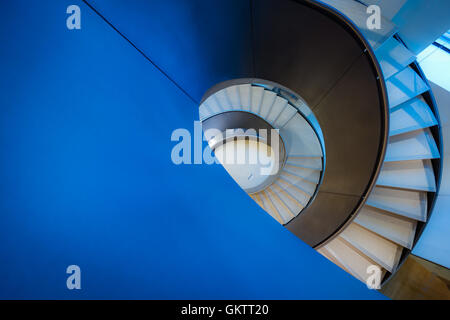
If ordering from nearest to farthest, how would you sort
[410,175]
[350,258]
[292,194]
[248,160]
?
[410,175]
[350,258]
[292,194]
[248,160]

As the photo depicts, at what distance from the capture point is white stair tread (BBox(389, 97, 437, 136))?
9.05ft

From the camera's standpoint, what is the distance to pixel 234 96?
5.21 m

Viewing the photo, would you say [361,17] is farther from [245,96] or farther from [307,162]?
[307,162]

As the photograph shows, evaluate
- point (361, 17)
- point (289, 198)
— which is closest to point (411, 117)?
point (361, 17)

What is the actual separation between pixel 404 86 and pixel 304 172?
9.45 feet

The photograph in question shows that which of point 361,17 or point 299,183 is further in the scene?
point 299,183

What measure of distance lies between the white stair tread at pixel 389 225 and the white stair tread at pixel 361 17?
2342 mm

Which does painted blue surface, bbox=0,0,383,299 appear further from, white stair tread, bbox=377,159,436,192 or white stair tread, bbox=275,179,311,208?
white stair tread, bbox=275,179,311,208

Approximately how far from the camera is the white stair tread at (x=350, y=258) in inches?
123

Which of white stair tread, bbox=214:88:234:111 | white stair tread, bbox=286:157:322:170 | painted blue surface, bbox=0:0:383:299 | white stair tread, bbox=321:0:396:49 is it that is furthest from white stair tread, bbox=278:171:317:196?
painted blue surface, bbox=0:0:383:299

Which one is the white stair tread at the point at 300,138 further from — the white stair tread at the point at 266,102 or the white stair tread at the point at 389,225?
the white stair tread at the point at 389,225

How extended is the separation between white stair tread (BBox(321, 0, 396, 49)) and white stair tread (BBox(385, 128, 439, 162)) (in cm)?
150
